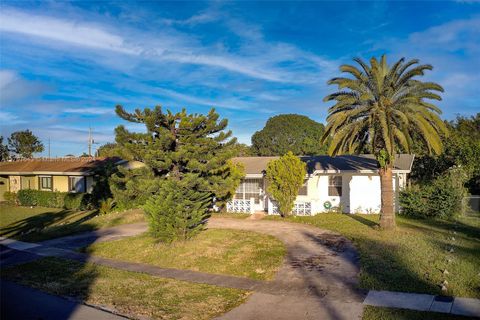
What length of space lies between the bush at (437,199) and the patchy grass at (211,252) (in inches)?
366

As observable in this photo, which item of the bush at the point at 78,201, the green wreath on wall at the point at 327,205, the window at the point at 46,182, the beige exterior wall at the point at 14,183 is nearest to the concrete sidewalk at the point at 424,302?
the green wreath on wall at the point at 327,205

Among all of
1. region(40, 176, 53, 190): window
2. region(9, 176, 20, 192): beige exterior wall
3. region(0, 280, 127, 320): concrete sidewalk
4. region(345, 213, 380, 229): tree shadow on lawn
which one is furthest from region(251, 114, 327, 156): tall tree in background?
region(0, 280, 127, 320): concrete sidewalk

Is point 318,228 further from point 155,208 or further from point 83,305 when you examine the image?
point 83,305

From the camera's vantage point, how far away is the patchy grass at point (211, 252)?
11.2m

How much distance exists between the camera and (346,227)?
676 inches

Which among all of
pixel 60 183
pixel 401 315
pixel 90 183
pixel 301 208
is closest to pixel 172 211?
pixel 401 315

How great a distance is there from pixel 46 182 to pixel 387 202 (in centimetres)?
2647

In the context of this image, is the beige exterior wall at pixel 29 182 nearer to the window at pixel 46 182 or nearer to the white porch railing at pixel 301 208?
the window at pixel 46 182

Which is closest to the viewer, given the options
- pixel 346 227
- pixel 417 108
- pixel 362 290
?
pixel 362 290

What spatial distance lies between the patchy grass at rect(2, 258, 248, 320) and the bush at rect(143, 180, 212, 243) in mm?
2610

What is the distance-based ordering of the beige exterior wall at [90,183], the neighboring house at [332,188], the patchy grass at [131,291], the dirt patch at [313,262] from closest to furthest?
the patchy grass at [131,291] → the dirt patch at [313,262] → the neighboring house at [332,188] → the beige exterior wall at [90,183]

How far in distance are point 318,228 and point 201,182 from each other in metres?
6.29

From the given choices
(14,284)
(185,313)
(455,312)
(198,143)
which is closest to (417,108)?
(198,143)

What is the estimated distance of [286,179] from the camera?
2009 cm
